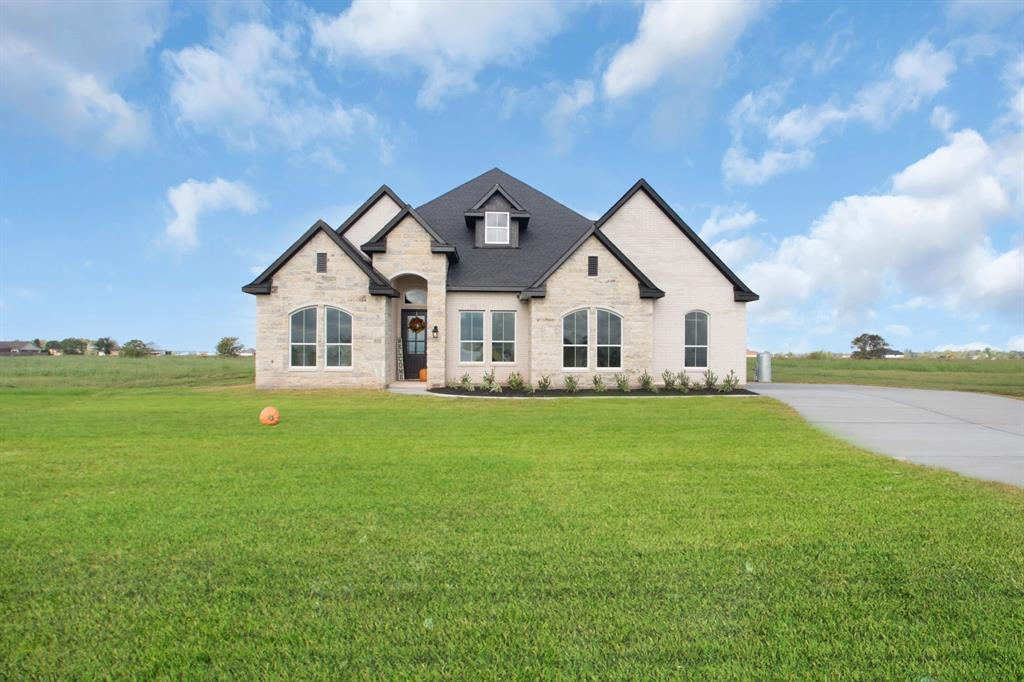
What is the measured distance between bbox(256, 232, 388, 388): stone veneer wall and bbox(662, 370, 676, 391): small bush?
34.5 ft

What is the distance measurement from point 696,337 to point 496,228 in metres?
9.26

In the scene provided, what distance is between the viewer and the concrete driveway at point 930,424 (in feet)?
29.1

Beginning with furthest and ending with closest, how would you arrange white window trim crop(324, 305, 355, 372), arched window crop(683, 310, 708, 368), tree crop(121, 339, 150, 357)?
tree crop(121, 339, 150, 357) → arched window crop(683, 310, 708, 368) → white window trim crop(324, 305, 355, 372)

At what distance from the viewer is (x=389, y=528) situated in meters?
5.16

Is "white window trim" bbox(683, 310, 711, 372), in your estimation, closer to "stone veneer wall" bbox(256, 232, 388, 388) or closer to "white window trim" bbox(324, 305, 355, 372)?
"stone veneer wall" bbox(256, 232, 388, 388)

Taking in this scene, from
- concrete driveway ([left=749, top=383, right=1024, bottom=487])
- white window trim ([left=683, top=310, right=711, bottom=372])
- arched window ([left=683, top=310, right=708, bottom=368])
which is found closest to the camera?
concrete driveway ([left=749, top=383, right=1024, bottom=487])

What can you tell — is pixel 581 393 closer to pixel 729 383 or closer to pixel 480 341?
pixel 480 341

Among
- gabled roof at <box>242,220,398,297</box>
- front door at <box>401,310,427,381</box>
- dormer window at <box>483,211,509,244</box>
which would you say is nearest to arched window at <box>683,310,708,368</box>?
dormer window at <box>483,211,509,244</box>

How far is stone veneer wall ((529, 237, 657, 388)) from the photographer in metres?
20.3

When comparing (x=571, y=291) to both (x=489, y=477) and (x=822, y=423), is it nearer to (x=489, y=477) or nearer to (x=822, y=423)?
(x=822, y=423)

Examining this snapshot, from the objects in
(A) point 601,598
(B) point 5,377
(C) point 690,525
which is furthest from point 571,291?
(B) point 5,377

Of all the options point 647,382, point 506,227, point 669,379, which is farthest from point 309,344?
point 669,379

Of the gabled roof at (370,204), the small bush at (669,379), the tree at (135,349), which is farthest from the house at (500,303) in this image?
the tree at (135,349)

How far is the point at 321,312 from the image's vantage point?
2042cm
